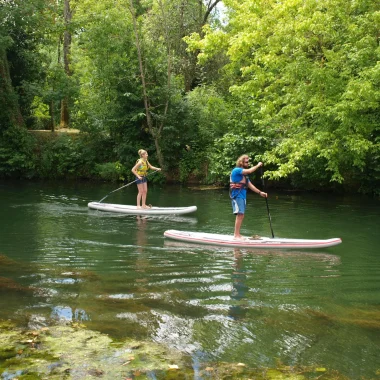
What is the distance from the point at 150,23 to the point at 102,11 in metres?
2.98

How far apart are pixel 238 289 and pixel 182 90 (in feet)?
62.1

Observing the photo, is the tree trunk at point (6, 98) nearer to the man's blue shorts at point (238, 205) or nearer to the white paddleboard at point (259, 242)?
the white paddleboard at point (259, 242)

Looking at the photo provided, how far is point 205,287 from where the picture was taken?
710 centimetres

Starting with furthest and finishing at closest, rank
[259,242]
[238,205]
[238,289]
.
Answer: [238,205] < [259,242] < [238,289]

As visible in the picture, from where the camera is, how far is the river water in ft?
16.8

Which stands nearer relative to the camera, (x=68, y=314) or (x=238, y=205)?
(x=68, y=314)

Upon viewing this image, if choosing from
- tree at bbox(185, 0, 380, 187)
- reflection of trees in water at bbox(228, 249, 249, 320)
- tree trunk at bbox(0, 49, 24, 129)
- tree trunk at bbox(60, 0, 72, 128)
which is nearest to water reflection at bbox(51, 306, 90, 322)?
reflection of trees in water at bbox(228, 249, 249, 320)

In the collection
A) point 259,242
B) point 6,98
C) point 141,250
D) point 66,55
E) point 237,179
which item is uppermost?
point 66,55

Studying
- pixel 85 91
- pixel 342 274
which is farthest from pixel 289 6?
pixel 85 91

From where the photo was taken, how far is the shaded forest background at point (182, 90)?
14.9 m

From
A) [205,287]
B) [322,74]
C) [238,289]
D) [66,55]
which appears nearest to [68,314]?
[205,287]

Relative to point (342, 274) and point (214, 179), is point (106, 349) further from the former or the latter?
point (214, 179)

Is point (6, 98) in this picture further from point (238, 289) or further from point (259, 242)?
point (238, 289)

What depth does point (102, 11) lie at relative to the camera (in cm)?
2445
